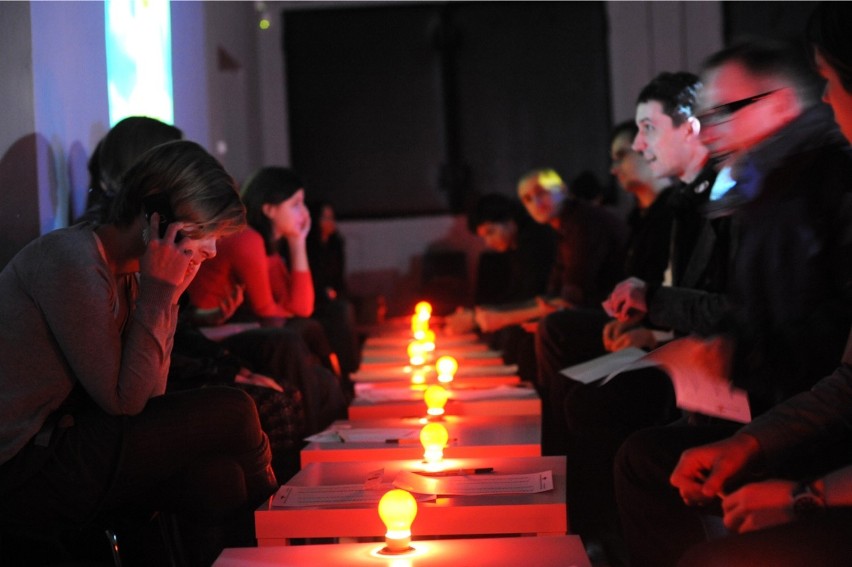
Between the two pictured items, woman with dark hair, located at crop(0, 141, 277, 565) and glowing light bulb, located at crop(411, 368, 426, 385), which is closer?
woman with dark hair, located at crop(0, 141, 277, 565)

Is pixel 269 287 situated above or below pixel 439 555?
above

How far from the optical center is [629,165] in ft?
14.4

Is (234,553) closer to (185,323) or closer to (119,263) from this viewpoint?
(119,263)

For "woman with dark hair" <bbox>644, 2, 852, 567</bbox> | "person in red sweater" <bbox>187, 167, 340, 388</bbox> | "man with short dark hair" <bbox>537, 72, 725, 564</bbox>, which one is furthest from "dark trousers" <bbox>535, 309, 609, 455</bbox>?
"woman with dark hair" <bbox>644, 2, 852, 567</bbox>

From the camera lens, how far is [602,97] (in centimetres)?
841

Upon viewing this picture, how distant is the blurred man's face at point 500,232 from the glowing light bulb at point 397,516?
459 centimetres

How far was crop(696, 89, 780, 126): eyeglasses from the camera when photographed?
85.5 inches

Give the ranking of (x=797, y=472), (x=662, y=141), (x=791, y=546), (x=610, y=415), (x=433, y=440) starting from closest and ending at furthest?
1. (x=791, y=546)
2. (x=797, y=472)
3. (x=433, y=440)
4. (x=610, y=415)
5. (x=662, y=141)

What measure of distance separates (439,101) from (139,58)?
4505mm

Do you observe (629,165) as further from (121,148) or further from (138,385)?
(138,385)

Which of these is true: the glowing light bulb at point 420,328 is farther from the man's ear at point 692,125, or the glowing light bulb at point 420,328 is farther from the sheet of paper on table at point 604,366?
the man's ear at point 692,125

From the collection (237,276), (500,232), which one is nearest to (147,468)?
(237,276)

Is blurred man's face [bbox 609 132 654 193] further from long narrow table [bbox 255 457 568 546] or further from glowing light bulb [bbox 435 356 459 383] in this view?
long narrow table [bbox 255 457 568 546]

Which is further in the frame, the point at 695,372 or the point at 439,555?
the point at 695,372
